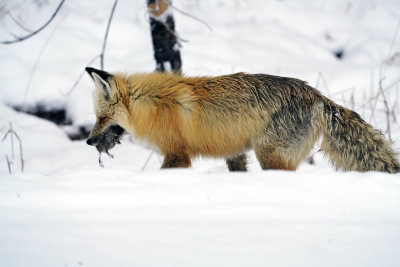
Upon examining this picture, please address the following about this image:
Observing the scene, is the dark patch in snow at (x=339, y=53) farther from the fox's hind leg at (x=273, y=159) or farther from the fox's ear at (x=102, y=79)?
the fox's ear at (x=102, y=79)

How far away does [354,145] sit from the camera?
115 inches

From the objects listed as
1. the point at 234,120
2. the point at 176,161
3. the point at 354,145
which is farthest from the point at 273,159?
the point at 176,161

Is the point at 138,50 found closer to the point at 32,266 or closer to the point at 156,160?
the point at 156,160

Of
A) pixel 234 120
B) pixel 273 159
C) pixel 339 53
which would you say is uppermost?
pixel 339 53

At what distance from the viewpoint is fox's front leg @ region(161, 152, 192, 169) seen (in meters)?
3.17

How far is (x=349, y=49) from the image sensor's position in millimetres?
8938

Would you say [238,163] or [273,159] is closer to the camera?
[273,159]

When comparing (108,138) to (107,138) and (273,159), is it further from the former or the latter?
(273,159)

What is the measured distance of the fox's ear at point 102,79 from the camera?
310 cm

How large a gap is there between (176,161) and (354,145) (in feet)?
4.63

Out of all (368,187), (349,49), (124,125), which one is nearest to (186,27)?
(349,49)

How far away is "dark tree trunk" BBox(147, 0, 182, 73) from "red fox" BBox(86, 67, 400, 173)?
1483 mm

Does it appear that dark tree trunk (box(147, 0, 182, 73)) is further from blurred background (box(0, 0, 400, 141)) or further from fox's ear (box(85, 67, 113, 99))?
fox's ear (box(85, 67, 113, 99))

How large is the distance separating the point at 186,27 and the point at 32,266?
8.38 metres
